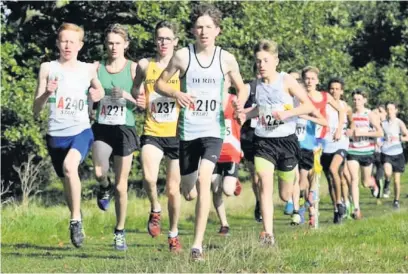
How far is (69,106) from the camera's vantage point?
960 centimetres

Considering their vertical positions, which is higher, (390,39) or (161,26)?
(390,39)

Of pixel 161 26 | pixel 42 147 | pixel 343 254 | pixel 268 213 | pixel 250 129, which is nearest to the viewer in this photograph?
pixel 343 254

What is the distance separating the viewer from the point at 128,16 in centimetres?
2348

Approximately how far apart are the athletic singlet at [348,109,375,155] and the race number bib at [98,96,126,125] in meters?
7.20

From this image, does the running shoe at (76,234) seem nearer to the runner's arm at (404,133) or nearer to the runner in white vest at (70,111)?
the runner in white vest at (70,111)

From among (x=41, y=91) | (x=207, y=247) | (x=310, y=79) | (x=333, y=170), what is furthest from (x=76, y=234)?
(x=333, y=170)

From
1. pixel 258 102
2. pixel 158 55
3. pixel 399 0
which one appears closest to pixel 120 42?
pixel 158 55

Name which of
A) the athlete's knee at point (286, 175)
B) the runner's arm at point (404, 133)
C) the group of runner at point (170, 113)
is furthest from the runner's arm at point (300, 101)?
the runner's arm at point (404, 133)

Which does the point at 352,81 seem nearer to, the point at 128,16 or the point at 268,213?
the point at 128,16

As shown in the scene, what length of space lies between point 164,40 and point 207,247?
2.29m

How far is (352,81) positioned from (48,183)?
9.67m

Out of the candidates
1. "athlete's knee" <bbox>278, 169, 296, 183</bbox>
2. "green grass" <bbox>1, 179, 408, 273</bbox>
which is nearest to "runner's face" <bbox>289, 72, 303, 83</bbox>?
"green grass" <bbox>1, 179, 408, 273</bbox>

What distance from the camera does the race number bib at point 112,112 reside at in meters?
10.3

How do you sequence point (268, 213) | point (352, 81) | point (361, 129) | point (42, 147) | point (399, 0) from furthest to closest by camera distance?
point (399, 0)
point (352, 81)
point (42, 147)
point (361, 129)
point (268, 213)
